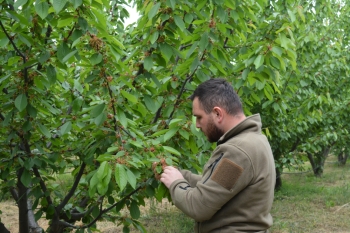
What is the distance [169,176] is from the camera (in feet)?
7.39

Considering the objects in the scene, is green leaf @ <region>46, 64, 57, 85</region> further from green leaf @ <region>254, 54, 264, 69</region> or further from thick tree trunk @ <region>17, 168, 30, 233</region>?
thick tree trunk @ <region>17, 168, 30, 233</region>

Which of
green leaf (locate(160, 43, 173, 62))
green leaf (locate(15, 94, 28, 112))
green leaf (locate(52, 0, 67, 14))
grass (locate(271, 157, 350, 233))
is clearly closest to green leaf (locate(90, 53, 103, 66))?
green leaf (locate(52, 0, 67, 14))

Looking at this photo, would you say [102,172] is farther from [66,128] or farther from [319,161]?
[319,161]

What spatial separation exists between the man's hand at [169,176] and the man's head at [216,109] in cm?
27

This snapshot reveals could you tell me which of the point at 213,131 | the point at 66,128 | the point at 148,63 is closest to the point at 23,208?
the point at 66,128

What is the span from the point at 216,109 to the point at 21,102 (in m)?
1.30

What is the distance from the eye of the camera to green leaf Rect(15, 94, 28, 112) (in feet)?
8.64

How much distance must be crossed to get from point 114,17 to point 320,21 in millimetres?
4555

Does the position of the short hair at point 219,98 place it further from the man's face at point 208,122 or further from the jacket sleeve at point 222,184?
the jacket sleeve at point 222,184

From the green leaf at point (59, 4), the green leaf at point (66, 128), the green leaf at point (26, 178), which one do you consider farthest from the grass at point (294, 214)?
the green leaf at point (59, 4)

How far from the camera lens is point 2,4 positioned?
8.89 feet

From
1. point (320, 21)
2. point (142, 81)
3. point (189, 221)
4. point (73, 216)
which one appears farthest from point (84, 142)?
point (320, 21)

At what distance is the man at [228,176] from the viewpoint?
1979 millimetres

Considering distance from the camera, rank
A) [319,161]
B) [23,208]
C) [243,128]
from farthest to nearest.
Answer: [319,161] < [23,208] < [243,128]
